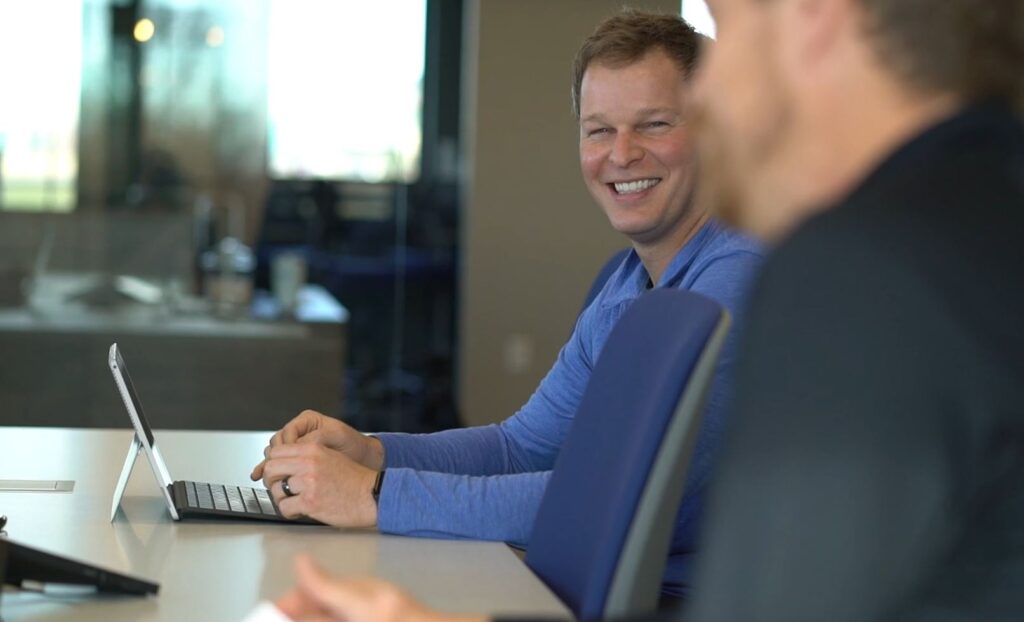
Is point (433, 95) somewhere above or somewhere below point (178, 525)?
above

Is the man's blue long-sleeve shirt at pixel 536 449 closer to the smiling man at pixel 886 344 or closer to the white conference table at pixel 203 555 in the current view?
the white conference table at pixel 203 555

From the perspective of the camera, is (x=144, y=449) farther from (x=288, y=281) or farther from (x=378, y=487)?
(x=288, y=281)

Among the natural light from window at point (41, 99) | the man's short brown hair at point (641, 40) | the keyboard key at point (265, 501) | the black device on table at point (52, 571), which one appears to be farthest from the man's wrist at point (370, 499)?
the natural light from window at point (41, 99)

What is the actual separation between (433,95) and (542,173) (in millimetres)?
612

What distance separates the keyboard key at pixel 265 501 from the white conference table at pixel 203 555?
3cm

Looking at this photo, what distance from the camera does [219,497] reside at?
6.05ft

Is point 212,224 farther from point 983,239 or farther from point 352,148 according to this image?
point 983,239

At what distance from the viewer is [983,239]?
801 mm

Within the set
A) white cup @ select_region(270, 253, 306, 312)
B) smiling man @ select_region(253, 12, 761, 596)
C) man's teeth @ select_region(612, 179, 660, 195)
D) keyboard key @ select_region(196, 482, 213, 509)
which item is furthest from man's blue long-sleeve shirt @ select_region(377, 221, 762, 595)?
white cup @ select_region(270, 253, 306, 312)

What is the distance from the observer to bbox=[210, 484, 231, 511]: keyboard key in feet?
5.89

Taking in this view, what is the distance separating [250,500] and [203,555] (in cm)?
27

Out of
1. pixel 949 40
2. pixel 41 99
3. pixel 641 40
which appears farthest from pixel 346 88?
pixel 949 40

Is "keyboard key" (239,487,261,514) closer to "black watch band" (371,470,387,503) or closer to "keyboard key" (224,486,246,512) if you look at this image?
"keyboard key" (224,486,246,512)

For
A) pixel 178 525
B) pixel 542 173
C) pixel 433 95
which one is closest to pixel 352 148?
pixel 433 95
